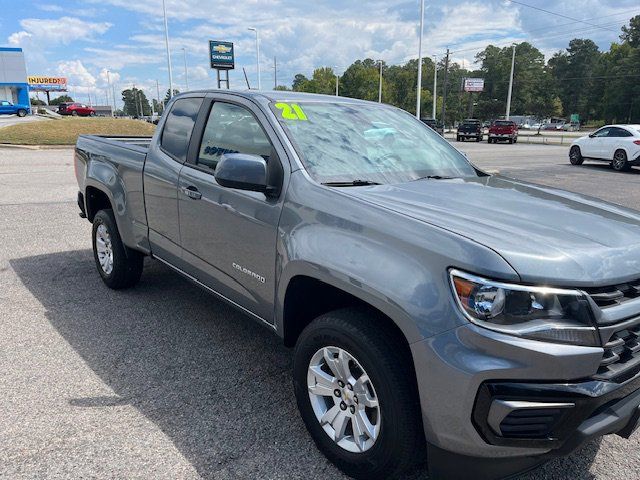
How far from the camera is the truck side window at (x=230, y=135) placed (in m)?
3.25

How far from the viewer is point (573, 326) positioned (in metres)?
1.91

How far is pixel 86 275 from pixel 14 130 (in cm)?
2350

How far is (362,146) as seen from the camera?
3.26 meters

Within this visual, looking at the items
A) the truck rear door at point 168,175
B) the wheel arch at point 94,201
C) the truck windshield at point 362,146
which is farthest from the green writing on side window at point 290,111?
the wheel arch at point 94,201

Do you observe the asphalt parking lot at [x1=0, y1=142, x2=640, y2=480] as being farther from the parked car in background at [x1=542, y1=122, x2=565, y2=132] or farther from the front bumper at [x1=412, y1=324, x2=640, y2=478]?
the parked car in background at [x1=542, y1=122, x2=565, y2=132]

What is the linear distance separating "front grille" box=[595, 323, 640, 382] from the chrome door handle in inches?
98.5

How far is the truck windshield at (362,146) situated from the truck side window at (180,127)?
2.95 ft

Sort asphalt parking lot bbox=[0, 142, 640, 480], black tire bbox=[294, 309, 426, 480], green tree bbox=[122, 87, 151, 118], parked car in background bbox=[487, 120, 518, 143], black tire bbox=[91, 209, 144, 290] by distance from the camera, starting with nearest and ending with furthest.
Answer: black tire bbox=[294, 309, 426, 480], asphalt parking lot bbox=[0, 142, 640, 480], black tire bbox=[91, 209, 144, 290], parked car in background bbox=[487, 120, 518, 143], green tree bbox=[122, 87, 151, 118]

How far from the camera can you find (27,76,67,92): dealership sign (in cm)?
10800

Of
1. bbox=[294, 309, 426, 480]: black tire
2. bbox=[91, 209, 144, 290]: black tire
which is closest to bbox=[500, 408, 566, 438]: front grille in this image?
bbox=[294, 309, 426, 480]: black tire

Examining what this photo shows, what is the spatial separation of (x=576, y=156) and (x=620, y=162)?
267 centimetres

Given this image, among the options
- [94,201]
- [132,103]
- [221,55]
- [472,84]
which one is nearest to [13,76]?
[221,55]

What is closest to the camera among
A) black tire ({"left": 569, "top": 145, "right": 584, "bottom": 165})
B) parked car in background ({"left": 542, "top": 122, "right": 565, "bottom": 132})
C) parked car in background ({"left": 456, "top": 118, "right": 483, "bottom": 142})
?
black tire ({"left": 569, "top": 145, "right": 584, "bottom": 165})

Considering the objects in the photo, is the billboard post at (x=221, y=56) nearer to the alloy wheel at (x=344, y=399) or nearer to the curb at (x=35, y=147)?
the curb at (x=35, y=147)
